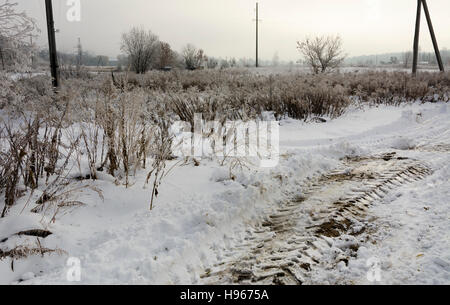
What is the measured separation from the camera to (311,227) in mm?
3377

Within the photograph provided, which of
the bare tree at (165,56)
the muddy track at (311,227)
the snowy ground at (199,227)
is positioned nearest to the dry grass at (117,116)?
the snowy ground at (199,227)

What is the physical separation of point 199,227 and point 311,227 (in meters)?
1.10

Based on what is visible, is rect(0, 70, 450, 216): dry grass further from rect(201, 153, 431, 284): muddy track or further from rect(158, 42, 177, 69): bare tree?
rect(158, 42, 177, 69): bare tree

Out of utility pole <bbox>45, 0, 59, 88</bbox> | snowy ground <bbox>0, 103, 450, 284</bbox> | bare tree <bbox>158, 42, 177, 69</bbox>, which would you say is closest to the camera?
snowy ground <bbox>0, 103, 450, 284</bbox>

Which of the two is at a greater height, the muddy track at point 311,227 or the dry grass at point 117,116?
the dry grass at point 117,116

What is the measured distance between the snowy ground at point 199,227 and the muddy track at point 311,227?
102 millimetres

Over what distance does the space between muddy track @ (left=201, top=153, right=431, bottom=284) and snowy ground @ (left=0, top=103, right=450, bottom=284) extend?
102mm

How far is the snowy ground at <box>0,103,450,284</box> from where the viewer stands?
2.62 m

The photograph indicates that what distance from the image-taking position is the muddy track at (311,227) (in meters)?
2.67

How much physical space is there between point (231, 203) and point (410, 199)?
6.81ft

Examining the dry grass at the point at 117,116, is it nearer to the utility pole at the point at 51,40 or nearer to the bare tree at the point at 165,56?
the utility pole at the point at 51,40

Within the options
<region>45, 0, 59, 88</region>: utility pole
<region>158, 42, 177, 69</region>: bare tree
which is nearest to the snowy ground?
<region>45, 0, 59, 88</region>: utility pole

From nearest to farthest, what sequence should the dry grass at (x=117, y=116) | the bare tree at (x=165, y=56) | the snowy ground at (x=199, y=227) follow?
the snowy ground at (x=199, y=227)
the dry grass at (x=117, y=116)
the bare tree at (x=165, y=56)
